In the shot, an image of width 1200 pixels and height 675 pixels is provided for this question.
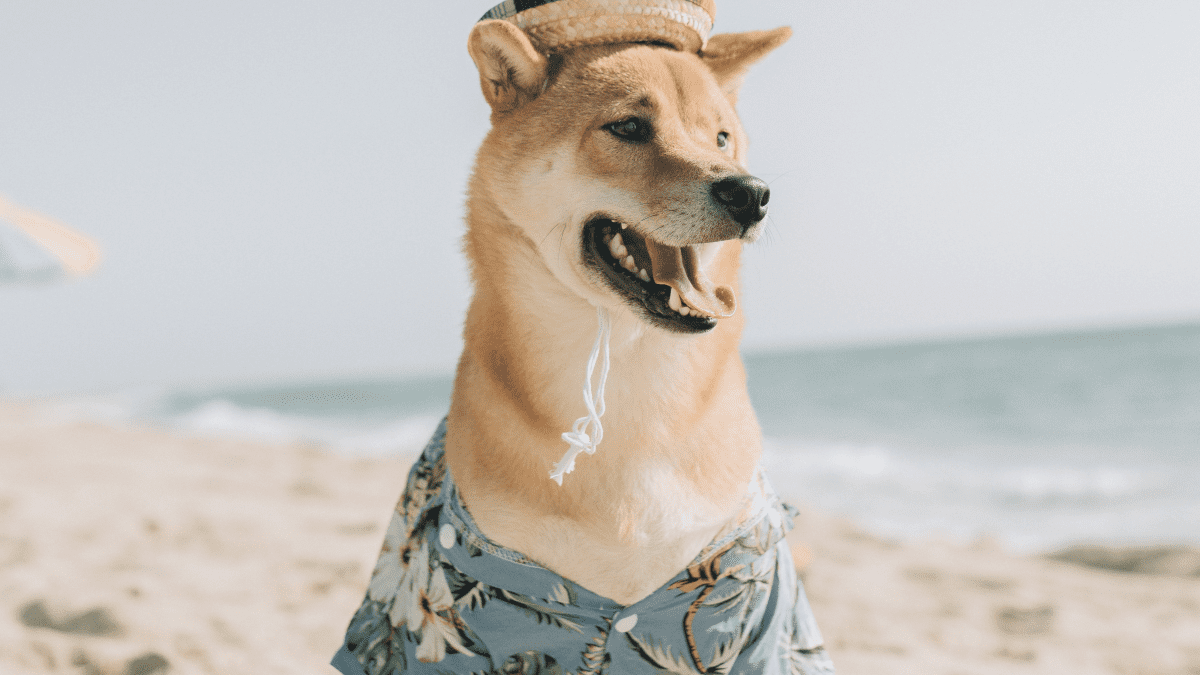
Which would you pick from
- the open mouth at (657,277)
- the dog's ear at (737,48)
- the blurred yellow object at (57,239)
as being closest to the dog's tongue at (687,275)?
the open mouth at (657,277)

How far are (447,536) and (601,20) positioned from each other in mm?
1213

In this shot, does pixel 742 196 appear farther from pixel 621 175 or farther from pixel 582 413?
pixel 582 413

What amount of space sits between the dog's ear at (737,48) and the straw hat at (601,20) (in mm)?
121

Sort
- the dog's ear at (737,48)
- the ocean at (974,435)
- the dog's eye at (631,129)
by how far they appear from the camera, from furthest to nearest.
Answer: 1. the ocean at (974,435)
2. the dog's ear at (737,48)
3. the dog's eye at (631,129)

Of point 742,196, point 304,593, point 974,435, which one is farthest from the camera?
point 974,435

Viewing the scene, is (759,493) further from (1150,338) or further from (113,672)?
(1150,338)

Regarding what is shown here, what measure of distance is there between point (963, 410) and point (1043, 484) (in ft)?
22.0

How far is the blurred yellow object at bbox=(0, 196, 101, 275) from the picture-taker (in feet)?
48.1

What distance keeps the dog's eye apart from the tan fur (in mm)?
16

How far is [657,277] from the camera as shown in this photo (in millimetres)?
1675

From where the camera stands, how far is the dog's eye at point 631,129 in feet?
5.61

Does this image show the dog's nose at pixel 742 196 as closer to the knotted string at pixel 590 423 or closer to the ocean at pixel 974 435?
the knotted string at pixel 590 423

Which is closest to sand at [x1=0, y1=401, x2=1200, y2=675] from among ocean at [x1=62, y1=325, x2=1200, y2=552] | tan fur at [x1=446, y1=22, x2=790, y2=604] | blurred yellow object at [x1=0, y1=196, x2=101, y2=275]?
ocean at [x1=62, y1=325, x2=1200, y2=552]

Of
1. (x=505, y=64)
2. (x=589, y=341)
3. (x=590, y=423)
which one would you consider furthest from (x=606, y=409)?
(x=505, y=64)
